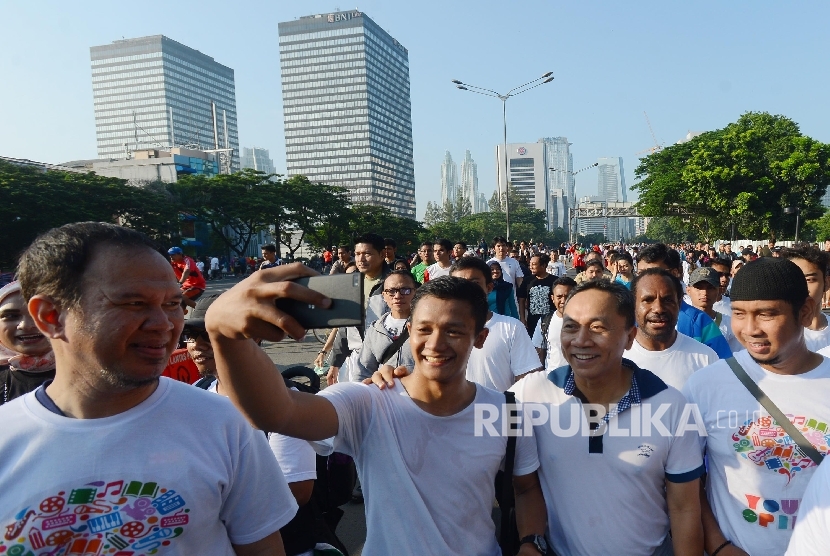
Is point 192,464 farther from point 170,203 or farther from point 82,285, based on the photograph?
point 170,203

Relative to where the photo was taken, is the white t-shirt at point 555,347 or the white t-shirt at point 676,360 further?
the white t-shirt at point 555,347

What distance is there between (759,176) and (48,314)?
34637mm

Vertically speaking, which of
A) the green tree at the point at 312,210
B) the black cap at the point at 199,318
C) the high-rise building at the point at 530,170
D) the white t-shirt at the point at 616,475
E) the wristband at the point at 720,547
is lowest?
the wristband at the point at 720,547

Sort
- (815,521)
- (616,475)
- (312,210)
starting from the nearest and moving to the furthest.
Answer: (815,521) → (616,475) → (312,210)

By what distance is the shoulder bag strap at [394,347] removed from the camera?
3.40 m

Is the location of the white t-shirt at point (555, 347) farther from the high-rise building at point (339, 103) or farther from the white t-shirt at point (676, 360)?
the high-rise building at point (339, 103)

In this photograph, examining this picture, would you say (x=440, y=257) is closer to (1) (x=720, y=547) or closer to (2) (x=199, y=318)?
(2) (x=199, y=318)

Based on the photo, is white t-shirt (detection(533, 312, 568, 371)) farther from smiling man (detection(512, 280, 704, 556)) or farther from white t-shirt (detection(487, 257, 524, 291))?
white t-shirt (detection(487, 257, 524, 291))

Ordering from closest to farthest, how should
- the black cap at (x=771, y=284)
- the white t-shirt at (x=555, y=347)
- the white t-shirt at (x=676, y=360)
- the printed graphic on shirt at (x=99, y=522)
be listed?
1. the printed graphic on shirt at (x=99, y=522)
2. the black cap at (x=771, y=284)
3. the white t-shirt at (x=676, y=360)
4. the white t-shirt at (x=555, y=347)

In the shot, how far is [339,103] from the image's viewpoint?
11706 cm

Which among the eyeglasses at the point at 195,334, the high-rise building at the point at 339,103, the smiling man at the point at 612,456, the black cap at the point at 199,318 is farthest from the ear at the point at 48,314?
the high-rise building at the point at 339,103

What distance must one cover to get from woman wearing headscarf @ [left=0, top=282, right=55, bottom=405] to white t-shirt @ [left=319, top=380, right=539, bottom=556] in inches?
54.7

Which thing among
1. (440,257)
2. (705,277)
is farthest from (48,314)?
(440,257)

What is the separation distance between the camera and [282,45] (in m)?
119
